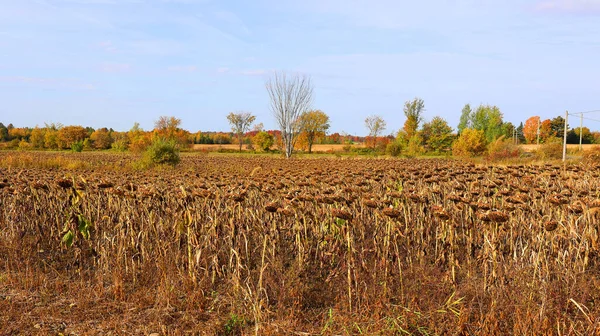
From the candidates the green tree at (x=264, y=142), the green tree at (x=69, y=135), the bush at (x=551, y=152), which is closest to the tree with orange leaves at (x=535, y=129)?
the green tree at (x=264, y=142)

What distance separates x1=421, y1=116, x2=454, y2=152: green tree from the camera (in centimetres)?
7056

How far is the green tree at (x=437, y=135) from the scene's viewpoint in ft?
232

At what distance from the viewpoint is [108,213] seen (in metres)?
6.55

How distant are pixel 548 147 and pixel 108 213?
140 ft

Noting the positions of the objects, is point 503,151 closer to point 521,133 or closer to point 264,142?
point 264,142

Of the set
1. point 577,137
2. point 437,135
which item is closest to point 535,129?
point 577,137

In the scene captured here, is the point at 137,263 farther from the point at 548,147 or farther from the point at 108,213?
the point at 548,147

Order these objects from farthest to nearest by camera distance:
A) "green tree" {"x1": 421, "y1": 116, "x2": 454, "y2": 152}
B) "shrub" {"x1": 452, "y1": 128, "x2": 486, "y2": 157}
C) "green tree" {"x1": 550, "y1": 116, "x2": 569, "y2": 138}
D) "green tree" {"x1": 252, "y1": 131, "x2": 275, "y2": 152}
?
1. "green tree" {"x1": 550, "y1": 116, "x2": 569, "y2": 138}
2. "green tree" {"x1": 252, "y1": 131, "x2": 275, "y2": 152}
3. "green tree" {"x1": 421, "y1": 116, "x2": 454, "y2": 152}
4. "shrub" {"x1": 452, "y1": 128, "x2": 486, "y2": 157}

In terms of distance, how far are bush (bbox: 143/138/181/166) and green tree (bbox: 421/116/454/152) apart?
169 ft

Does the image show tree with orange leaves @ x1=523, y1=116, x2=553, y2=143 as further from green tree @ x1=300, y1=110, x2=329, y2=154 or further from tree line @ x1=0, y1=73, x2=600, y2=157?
green tree @ x1=300, y1=110, x2=329, y2=154

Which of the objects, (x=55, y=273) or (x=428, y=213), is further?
(x=428, y=213)

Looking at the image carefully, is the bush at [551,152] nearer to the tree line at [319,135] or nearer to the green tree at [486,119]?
the tree line at [319,135]

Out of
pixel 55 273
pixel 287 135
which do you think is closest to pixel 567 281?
pixel 55 273

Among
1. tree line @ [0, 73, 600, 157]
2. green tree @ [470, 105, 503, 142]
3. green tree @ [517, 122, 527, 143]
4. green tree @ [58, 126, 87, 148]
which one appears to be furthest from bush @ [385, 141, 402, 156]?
green tree @ [517, 122, 527, 143]
